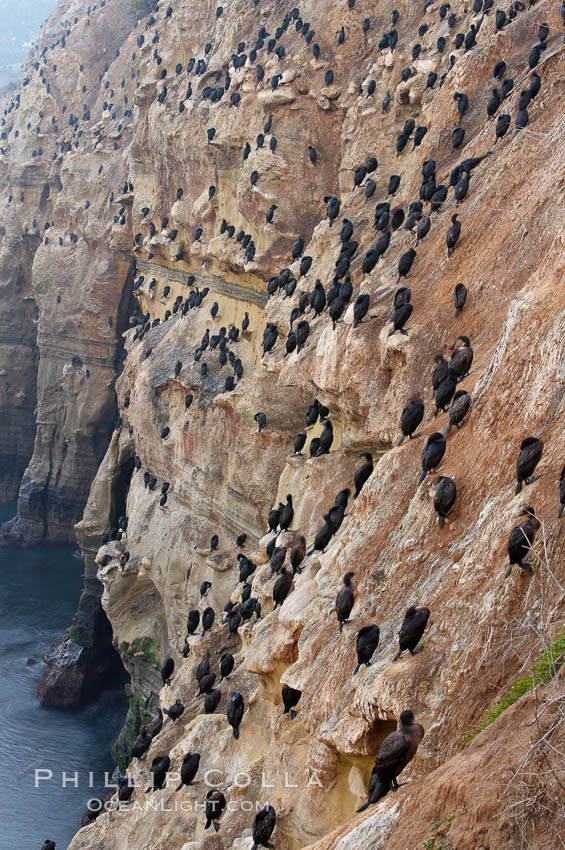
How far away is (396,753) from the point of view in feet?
26.5

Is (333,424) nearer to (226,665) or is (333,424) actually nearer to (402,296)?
(402,296)

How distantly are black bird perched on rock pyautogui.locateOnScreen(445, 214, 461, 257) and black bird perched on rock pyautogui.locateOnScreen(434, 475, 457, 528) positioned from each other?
6.64 meters

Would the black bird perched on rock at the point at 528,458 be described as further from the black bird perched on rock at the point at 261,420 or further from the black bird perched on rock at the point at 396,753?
the black bird perched on rock at the point at 261,420

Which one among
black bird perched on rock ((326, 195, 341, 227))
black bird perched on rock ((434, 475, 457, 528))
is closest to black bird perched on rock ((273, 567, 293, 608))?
black bird perched on rock ((434, 475, 457, 528))

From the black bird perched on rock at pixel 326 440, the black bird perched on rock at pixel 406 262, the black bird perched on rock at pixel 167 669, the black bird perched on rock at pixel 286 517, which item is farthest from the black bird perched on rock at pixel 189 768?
the black bird perched on rock at pixel 406 262

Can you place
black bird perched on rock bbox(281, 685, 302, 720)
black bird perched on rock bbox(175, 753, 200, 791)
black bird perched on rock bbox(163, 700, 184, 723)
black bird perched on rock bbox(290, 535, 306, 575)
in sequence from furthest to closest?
black bird perched on rock bbox(163, 700, 184, 723), black bird perched on rock bbox(290, 535, 306, 575), black bird perched on rock bbox(175, 753, 200, 791), black bird perched on rock bbox(281, 685, 302, 720)

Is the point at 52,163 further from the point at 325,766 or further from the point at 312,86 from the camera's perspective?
the point at 325,766

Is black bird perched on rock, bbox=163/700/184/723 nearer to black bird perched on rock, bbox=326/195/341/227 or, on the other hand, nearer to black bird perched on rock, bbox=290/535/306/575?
black bird perched on rock, bbox=290/535/306/575

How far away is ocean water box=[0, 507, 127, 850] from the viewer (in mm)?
28752

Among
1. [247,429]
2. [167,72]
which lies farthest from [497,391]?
[167,72]

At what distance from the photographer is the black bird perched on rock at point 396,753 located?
8078 mm

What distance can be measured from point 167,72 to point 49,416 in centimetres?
2021

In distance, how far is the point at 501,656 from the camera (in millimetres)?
8203

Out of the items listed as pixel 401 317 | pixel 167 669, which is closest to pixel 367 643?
pixel 401 317
